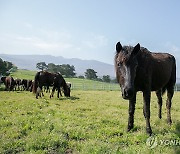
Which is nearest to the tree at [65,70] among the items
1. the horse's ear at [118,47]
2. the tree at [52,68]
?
the tree at [52,68]

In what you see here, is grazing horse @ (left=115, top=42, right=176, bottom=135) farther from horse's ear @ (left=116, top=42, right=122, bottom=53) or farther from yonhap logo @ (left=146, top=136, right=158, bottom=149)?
yonhap logo @ (left=146, top=136, right=158, bottom=149)

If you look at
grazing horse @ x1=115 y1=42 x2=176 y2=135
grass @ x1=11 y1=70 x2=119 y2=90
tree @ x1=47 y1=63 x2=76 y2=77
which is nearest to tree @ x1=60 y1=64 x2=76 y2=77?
tree @ x1=47 y1=63 x2=76 y2=77

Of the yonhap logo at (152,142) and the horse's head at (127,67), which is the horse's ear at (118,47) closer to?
the horse's head at (127,67)

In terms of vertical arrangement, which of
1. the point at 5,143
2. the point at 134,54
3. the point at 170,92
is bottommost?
the point at 5,143

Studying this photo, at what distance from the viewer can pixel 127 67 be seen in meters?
5.71

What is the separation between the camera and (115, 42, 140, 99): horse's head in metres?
5.48

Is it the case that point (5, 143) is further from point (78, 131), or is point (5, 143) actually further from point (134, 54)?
point (134, 54)

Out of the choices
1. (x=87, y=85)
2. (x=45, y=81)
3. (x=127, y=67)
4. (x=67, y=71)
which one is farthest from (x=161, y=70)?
(x=67, y=71)

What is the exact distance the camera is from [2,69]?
40344 mm

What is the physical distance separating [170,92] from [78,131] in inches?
160

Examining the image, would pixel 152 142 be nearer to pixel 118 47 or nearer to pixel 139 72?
pixel 139 72

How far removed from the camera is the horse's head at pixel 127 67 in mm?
5480

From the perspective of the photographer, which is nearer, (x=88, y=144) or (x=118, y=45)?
(x=88, y=144)

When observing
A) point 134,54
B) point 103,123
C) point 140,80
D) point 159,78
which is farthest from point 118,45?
point 103,123
